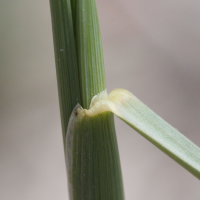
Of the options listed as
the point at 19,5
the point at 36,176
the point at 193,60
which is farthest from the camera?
the point at 193,60

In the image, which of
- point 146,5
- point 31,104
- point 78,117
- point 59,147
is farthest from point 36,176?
point 146,5

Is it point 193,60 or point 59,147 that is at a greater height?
point 193,60

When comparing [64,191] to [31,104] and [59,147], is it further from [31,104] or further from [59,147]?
[31,104]

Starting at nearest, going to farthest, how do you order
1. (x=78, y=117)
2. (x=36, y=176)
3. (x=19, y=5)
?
(x=78, y=117) → (x=19, y=5) → (x=36, y=176)

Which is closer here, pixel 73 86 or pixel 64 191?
pixel 73 86

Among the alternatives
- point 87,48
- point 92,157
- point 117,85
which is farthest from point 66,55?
point 117,85

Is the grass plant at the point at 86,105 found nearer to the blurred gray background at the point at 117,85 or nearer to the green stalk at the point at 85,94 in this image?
the green stalk at the point at 85,94

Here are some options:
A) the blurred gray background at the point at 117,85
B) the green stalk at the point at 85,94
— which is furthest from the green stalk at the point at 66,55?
the blurred gray background at the point at 117,85
